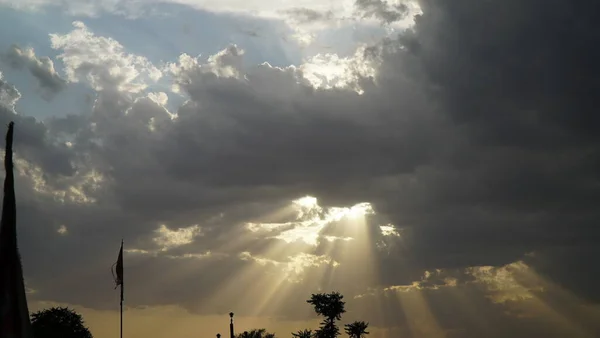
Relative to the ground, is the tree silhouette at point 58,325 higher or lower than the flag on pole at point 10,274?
higher

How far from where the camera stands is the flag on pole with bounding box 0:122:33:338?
8633mm

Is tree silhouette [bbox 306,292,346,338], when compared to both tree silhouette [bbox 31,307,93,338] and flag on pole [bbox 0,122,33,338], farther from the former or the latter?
flag on pole [bbox 0,122,33,338]

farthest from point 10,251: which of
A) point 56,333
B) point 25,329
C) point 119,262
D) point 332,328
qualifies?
point 332,328

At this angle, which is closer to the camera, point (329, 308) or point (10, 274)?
point (10, 274)

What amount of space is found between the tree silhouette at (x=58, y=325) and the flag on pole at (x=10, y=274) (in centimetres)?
9634

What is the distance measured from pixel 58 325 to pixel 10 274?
99.3 meters

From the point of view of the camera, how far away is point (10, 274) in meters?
9.03

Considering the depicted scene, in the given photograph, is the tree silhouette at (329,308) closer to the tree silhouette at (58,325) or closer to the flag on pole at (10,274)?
the tree silhouette at (58,325)

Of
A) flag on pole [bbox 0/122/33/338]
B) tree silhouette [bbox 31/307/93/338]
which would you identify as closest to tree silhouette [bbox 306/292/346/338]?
tree silhouette [bbox 31/307/93/338]

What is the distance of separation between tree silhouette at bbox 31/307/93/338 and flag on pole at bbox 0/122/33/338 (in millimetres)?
96339

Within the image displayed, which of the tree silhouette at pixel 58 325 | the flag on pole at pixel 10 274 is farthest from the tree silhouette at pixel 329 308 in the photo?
the flag on pole at pixel 10 274

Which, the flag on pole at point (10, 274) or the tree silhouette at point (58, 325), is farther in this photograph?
the tree silhouette at point (58, 325)

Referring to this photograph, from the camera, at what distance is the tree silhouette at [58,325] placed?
9693 centimetres

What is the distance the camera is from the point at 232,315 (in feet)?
207
